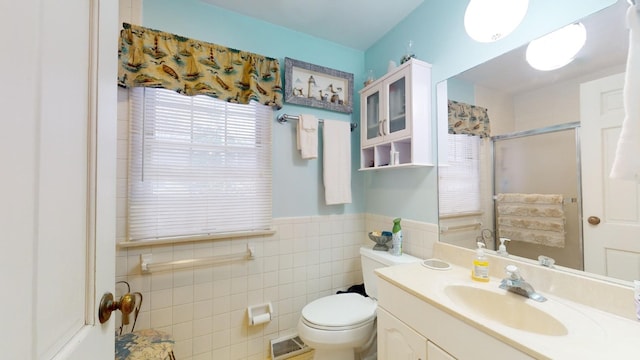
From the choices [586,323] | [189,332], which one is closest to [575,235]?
[586,323]

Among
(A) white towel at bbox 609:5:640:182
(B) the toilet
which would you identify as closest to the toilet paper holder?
(B) the toilet

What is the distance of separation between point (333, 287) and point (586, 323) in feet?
4.88

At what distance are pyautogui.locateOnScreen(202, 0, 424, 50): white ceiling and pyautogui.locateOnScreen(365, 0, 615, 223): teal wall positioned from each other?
4.2 inches

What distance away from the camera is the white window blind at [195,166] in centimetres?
144

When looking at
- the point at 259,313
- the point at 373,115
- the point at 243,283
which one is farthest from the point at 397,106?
the point at 259,313

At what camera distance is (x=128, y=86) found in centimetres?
138

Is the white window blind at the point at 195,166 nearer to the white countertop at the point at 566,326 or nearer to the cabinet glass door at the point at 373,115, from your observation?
the cabinet glass door at the point at 373,115

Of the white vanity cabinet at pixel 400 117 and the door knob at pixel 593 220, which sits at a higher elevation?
the white vanity cabinet at pixel 400 117

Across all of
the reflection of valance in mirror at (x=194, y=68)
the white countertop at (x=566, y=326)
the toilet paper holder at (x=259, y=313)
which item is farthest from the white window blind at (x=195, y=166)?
the white countertop at (x=566, y=326)

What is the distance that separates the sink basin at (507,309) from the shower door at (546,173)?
10.1 inches

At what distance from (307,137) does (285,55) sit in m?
0.66

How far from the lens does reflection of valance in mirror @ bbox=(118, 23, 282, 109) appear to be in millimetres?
1388

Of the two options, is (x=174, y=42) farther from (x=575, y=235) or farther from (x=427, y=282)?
(x=575, y=235)

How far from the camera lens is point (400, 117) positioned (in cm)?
160
